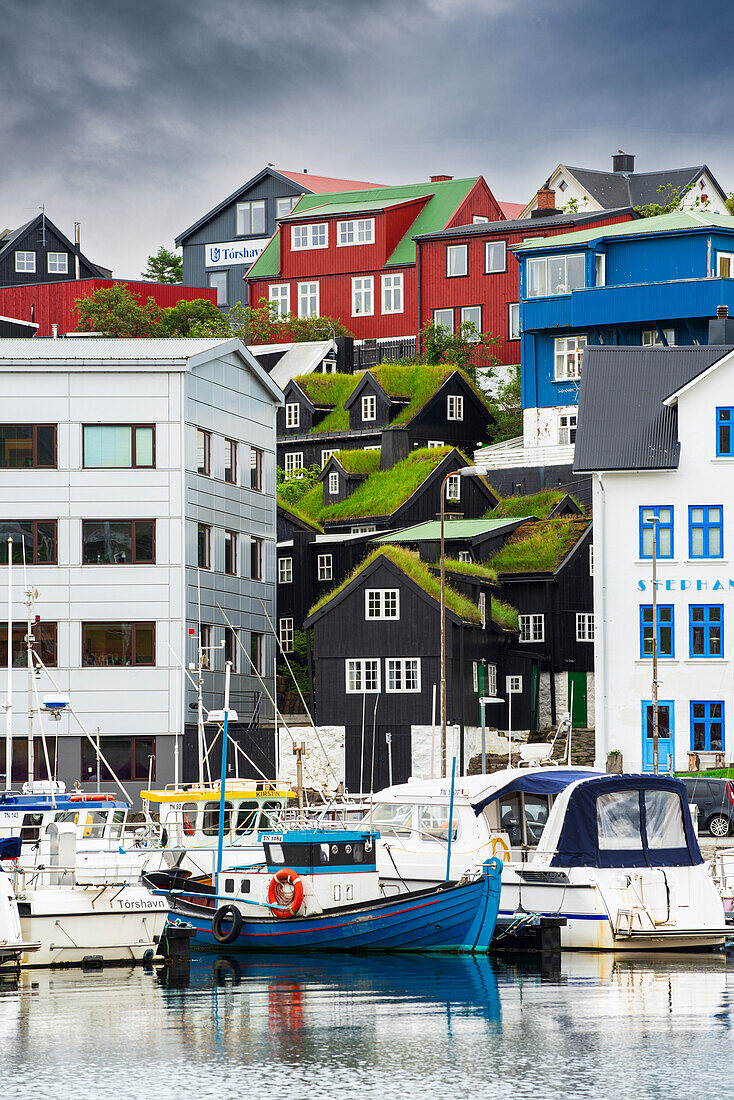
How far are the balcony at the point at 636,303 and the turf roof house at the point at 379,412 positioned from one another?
251 inches

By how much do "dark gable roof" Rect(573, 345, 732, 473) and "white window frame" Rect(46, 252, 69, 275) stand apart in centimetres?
6893

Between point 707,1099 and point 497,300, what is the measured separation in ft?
240

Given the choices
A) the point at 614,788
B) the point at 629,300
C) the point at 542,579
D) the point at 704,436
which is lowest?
the point at 614,788

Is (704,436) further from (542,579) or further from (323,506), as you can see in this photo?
(323,506)

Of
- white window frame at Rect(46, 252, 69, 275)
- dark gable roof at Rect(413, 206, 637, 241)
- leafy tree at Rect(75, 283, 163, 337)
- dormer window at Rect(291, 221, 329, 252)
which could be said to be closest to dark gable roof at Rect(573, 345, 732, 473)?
dark gable roof at Rect(413, 206, 637, 241)

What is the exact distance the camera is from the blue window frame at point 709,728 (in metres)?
57.0

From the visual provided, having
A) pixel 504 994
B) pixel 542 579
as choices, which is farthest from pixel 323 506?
pixel 504 994

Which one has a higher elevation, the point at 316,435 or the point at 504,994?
the point at 316,435

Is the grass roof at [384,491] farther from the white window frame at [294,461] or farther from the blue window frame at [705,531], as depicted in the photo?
the blue window frame at [705,531]

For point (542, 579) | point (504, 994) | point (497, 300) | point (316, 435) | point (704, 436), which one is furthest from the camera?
point (497, 300)

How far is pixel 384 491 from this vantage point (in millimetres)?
75000

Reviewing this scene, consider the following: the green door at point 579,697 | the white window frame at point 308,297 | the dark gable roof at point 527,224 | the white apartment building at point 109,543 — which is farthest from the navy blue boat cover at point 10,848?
the white window frame at point 308,297

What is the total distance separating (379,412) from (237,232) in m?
39.4

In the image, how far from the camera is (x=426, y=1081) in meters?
21.9
